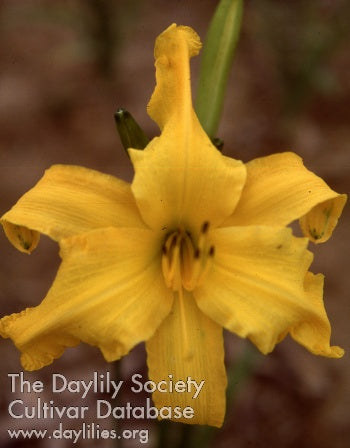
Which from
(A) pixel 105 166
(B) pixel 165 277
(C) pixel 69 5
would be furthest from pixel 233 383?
(C) pixel 69 5

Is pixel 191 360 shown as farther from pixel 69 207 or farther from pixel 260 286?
pixel 69 207

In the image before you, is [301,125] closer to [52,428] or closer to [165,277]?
[52,428]

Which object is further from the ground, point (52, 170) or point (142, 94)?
point (142, 94)

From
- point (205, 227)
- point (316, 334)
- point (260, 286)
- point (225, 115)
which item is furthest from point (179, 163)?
point (225, 115)

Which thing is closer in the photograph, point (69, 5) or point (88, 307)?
point (88, 307)

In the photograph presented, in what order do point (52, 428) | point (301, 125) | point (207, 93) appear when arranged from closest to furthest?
1. point (207, 93)
2. point (52, 428)
3. point (301, 125)

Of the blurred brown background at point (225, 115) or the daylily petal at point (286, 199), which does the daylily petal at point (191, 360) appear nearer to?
the daylily petal at point (286, 199)

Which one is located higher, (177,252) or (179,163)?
(179,163)

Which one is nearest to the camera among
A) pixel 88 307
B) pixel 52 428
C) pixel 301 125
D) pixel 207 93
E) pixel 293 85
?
pixel 88 307
